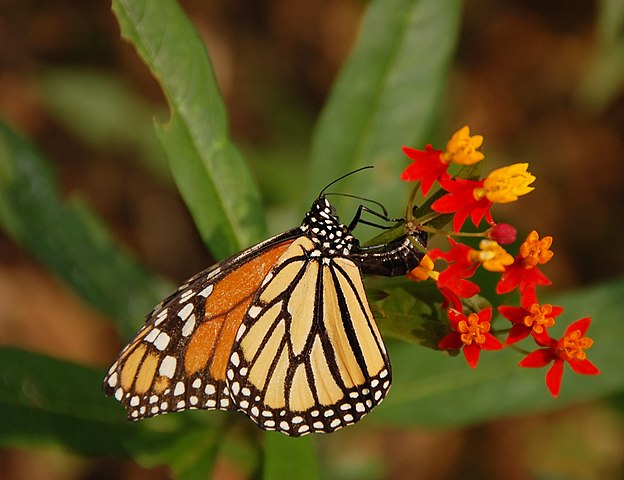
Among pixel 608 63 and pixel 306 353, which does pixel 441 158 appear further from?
pixel 608 63

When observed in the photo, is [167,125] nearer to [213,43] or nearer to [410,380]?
[410,380]

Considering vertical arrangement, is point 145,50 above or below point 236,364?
above

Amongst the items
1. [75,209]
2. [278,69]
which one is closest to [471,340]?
[75,209]

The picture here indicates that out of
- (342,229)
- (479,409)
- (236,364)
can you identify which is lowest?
(479,409)

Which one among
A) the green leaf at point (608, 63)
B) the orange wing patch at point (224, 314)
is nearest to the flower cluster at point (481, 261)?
the orange wing patch at point (224, 314)

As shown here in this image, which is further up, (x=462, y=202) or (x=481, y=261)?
(x=462, y=202)

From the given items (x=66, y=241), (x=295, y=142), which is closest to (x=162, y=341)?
(x=66, y=241)

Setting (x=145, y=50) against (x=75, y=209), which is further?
(x=75, y=209)
